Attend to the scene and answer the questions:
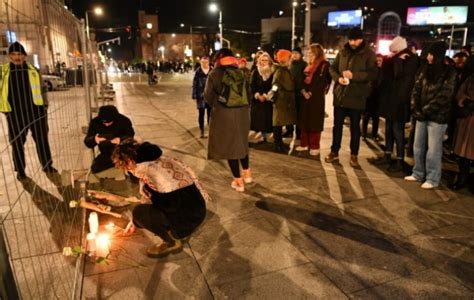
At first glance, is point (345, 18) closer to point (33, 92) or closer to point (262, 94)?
point (262, 94)

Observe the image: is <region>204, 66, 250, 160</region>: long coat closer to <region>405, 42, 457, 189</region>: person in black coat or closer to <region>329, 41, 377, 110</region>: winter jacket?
<region>329, 41, 377, 110</region>: winter jacket

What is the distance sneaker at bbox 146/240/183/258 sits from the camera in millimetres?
3643

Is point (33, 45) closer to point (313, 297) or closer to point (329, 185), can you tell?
point (313, 297)

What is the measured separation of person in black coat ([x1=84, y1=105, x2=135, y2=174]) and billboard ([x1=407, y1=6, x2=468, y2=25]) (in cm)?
4753

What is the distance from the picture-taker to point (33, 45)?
3.39 metres

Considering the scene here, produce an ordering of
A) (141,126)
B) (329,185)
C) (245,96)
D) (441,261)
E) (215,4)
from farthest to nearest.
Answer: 1. (215,4)
2. (141,126)
3. (329,185)
4. (245,96)
5. (441,261)

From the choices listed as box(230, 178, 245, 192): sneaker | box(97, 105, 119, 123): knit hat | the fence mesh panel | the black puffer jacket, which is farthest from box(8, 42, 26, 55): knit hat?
the black puffer jacket

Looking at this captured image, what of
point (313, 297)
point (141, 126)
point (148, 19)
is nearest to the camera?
point (313, 297)

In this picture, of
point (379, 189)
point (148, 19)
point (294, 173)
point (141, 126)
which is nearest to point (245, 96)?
point (294, 173)

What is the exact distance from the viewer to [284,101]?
7.13m

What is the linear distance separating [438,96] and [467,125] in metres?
0.58

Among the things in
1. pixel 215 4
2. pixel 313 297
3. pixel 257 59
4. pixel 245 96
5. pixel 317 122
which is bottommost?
pixel 313 297

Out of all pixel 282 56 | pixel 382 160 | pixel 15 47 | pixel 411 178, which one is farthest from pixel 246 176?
pixel 15 47

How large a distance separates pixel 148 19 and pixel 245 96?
8872cm
